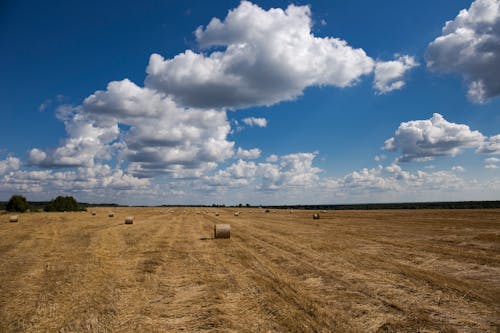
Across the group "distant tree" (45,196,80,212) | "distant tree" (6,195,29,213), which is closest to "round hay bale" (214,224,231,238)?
"distant tree" (6,195,29,213)

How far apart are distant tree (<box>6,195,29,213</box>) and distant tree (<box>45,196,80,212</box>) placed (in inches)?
471

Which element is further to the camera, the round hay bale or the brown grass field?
the round hay bale

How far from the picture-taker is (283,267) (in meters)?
12.6

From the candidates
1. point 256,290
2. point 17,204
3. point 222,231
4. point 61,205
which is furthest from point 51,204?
point 256,290

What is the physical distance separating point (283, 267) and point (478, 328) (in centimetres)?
691

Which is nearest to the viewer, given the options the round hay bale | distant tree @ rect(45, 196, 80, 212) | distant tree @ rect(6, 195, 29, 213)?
the round hay bale

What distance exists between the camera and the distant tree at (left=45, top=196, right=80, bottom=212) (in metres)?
91.3

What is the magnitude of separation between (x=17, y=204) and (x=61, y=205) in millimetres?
14675

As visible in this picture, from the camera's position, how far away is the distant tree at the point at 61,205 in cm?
9131

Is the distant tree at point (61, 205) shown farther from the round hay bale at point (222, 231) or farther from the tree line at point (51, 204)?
the round hay bale at point (222, 231)

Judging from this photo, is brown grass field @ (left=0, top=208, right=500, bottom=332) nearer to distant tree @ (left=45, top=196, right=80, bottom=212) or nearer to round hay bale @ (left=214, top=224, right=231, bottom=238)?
round hay bale @ (left=214, top=224, right=231, bottom=238)

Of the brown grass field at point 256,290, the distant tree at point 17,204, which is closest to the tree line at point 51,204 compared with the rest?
the distant tree at point 17,204

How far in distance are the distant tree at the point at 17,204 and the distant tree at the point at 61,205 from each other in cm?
1197

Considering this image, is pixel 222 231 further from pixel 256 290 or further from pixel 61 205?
pixel 61 205
